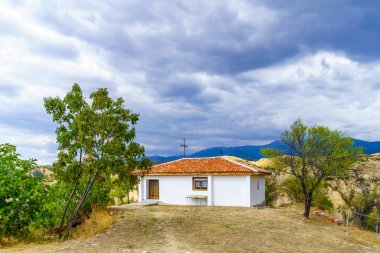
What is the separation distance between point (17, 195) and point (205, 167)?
2018 centimetres

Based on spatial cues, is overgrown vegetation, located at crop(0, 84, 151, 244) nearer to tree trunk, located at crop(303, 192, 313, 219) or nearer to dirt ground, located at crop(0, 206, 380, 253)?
dirt ground, located at crop(0, 206, 380, 253)

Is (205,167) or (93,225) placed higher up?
(205,167)

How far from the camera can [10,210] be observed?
56.3 feet

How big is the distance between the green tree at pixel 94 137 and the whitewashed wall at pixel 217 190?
1582cm

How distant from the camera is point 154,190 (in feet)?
119

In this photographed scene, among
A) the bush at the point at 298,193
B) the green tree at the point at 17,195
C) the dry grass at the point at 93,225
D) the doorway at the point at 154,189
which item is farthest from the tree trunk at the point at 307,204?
the green tree at the point at 17,195

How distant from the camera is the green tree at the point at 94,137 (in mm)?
17734

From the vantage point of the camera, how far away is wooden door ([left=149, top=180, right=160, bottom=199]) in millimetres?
36094

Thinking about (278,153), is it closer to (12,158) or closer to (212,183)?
(212,183)

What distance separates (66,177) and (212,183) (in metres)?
17.6

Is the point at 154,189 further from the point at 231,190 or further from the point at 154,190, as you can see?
the point at 231,190

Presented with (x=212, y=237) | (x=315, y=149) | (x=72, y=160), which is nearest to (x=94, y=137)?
(x=72, y=160)

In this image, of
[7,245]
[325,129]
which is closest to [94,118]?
[7,245]

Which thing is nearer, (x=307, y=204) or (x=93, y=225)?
(x=93, y=225)
